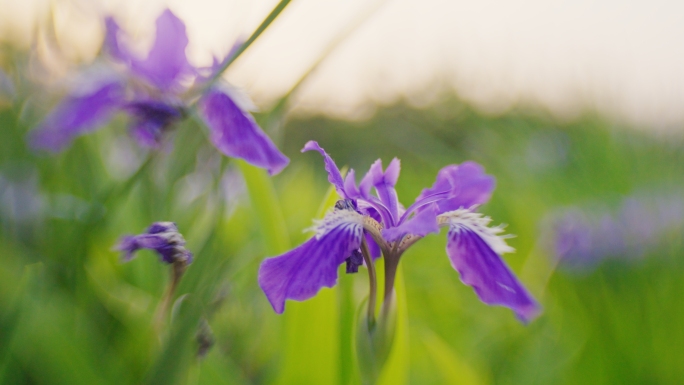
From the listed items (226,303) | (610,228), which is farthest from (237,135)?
(610,228)

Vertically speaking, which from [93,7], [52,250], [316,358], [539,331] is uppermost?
[539,331]

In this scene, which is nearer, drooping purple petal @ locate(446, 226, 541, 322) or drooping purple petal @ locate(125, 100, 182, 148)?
drooping purple petal @ locate(446, 226, 541, 322)

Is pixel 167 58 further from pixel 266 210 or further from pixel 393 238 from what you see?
pixel 393 238

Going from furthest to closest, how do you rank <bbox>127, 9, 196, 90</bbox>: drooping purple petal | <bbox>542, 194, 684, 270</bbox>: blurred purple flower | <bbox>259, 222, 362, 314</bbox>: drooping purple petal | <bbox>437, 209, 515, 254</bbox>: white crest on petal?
1. <bbox>542, 194, 684, 270</bbox>: blurred purple flower
2. <bbox>127, 9, 196, 90</bbox>: drooping purple petal
3. <bbox>437, 209, 515, 254</bbox>: white crest on petal
4. <bbox>259, 222, 362, 314</bbox>: drooping purple petal

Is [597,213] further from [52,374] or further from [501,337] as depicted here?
[52,374]

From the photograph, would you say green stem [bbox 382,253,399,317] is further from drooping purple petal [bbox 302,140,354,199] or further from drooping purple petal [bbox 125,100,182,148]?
drooping purple petal [bbox 125,100,182,148]

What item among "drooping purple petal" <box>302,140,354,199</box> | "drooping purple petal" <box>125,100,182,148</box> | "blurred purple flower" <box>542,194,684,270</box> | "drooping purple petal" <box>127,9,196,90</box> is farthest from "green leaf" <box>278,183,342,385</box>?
"blurred purple flower" <box>542,194,684,270</box>

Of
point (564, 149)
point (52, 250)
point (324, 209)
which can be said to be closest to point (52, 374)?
point (52, 250)
